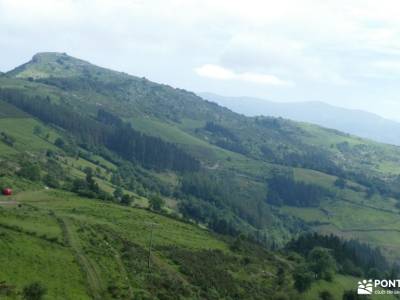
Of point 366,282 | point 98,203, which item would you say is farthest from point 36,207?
point 366,282

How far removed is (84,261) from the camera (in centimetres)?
8969

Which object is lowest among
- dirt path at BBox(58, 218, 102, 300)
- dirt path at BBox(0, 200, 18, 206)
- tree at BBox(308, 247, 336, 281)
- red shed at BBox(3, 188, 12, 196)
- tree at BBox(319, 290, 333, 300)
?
tree at BBox(319, 290, 333, 300)

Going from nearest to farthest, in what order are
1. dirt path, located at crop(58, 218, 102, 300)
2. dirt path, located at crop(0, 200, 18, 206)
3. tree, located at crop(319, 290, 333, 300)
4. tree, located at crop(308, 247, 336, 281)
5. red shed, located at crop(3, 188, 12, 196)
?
dirt path, located at crop(58, 218, 102, 300) < dirt path, located at crop(0, 200, 18, 206) < tree, located at crop(319, 290, 333, 300) < red shed, located at crop(3, 188, 12, 196) < tree, located at crop(308, 247, 336, 281)

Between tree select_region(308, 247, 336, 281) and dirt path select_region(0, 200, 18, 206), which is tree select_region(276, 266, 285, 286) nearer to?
tree select_region(308, 247, 336, 281)

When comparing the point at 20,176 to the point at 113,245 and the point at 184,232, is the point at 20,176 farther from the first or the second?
the point at 113,245

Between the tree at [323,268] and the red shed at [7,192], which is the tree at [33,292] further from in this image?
the tree at [323,268]

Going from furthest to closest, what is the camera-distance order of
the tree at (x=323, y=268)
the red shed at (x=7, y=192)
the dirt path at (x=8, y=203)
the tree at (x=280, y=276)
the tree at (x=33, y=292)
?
1. the tree at (x=323, y=268)
2. the red shed at (x=7, y=192)
3. the dirt path at (x=8, y=203)
4. the tree at (x=280, y=276)
5. the tree at (x=33, y=292)

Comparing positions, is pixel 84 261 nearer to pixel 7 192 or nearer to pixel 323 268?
pixel 7 192

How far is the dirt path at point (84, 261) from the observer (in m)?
80.5

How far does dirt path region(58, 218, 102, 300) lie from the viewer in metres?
80.5

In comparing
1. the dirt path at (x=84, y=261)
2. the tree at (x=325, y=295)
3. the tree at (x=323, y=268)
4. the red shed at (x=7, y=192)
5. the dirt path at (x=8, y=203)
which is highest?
the red shed at (x=7, y=192)

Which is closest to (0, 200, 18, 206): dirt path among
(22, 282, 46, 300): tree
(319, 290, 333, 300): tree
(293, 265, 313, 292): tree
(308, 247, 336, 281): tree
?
(22, 282, 46, 300): tree

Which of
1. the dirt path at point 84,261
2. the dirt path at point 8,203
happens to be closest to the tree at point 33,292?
the dirt path at point 84,261

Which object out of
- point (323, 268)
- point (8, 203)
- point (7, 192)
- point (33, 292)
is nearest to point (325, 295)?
point (323, 268)
